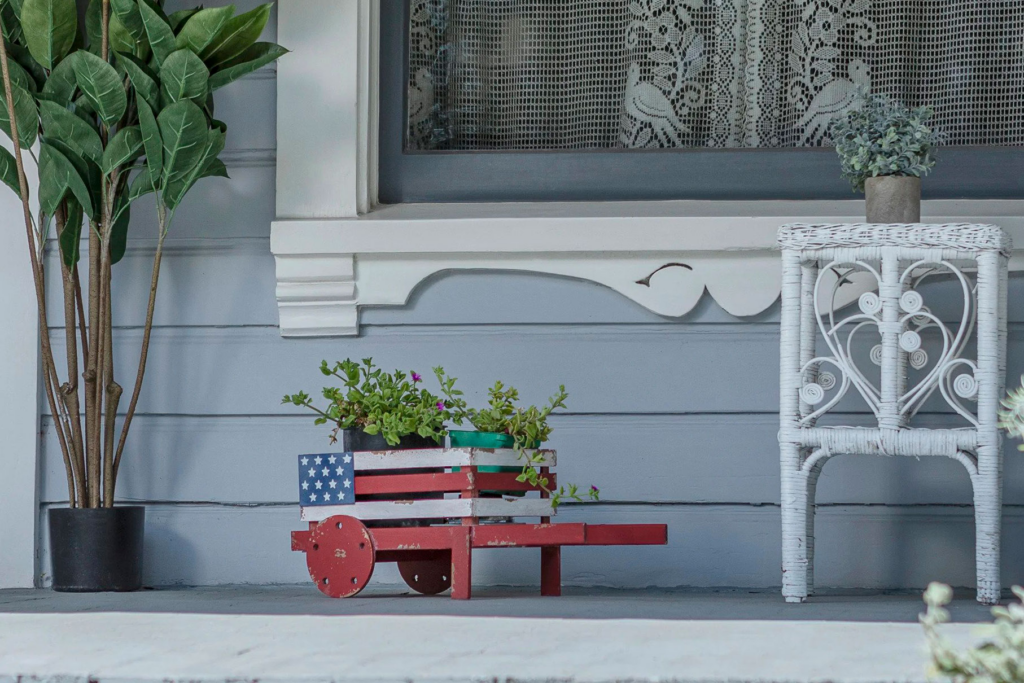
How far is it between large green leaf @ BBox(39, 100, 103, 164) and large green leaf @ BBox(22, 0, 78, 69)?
9cm

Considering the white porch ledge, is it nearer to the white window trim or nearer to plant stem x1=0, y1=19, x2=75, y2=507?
the white window trim

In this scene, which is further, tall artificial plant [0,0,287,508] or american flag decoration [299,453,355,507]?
tall artificial plant [0,0,287,508]

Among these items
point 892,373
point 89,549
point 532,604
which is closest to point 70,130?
point 89,549

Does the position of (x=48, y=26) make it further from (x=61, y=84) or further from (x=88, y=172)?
(x=88, y=172)

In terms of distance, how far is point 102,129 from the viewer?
1.90 metres

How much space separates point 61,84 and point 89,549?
2.53ft

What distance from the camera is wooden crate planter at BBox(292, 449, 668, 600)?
1600mm

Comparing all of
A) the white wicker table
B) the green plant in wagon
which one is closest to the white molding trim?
the green plant in wagon

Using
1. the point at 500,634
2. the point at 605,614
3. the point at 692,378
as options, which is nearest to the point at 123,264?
the point at 692,378

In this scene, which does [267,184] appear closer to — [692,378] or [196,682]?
[692,378]

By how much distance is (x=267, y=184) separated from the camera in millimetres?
2088

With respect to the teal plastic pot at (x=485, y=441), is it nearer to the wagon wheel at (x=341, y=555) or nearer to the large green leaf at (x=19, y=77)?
the wagon wheel at (x=341, y=555)

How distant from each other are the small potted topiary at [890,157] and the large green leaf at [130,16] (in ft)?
3.76

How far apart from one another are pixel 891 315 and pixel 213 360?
1187 mm
